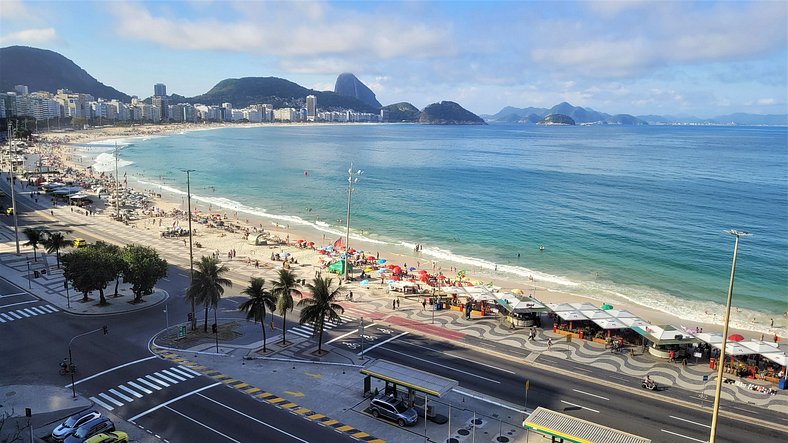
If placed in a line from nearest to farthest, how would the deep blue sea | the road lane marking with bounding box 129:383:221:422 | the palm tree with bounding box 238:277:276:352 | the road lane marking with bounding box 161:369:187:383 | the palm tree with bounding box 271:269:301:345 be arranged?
the road lane marking with bounding box 129:383:221:422 < the road lane marking with bounding box 161:369:187:383 < the palm tree with bounding box 238:277:276:352 < the palm tree with bounding box 271:269:301:345 < the deep blue sea

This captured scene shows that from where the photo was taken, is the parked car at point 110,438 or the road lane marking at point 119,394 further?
the road lane marking at point 119,394

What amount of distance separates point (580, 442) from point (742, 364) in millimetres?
20100

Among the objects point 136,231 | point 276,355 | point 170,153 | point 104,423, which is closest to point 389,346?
point 276,355

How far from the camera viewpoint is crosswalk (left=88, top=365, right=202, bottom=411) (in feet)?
89.7

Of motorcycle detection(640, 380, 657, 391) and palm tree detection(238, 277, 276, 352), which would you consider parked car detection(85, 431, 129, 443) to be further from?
motorcycle detection(640, 380, 657, 391)

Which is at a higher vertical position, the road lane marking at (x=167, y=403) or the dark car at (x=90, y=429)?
the dark car at (x=90, y=429)

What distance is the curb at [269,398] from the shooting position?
25.3 metres

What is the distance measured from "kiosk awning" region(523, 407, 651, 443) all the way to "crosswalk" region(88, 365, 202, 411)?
19539 millimetres

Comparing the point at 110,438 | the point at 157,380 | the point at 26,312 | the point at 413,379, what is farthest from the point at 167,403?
the point at 26,312

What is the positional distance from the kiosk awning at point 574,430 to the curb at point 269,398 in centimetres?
728

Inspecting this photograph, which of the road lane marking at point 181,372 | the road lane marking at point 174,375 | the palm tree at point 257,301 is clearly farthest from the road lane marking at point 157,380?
the palm tree at point 257,301

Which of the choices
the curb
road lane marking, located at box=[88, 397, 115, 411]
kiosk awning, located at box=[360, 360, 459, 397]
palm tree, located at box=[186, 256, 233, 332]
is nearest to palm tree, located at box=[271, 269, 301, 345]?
palm tree, located at box=[186, 256, 233, 332]

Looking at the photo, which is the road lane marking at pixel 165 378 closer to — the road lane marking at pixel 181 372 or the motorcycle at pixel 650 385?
the road lane marking at pixel 181 372

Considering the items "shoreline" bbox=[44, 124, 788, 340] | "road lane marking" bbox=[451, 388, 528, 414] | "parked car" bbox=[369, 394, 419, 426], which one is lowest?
"shoreline" bbox=[44, 124, 788, 340]
